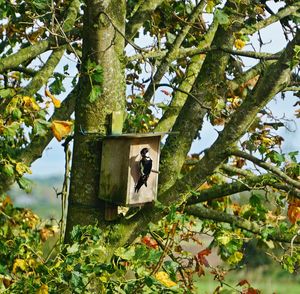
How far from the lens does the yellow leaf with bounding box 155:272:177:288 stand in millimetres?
5202

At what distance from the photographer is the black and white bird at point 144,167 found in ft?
17.9

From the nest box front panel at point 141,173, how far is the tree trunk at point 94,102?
206 mm

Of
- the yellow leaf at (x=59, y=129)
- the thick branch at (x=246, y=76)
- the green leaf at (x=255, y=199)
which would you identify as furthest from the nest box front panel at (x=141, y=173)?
the thick branch at (x=246, y=76)

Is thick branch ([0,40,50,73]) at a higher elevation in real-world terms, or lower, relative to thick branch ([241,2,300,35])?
lower

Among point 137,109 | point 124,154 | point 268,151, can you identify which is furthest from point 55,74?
point 268,151

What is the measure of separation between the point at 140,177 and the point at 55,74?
4.03 feet

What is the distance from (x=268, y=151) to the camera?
17.8 feet

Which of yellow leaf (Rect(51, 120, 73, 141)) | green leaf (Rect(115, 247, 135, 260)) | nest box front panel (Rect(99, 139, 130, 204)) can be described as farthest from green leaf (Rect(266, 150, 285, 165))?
yellow leaf (Rect(51, 120, 73, 141))

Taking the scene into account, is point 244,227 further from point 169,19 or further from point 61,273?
point 169,19

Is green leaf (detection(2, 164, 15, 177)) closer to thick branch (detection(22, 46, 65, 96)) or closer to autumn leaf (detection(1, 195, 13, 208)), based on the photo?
thick branch (detection(22, 46, 65, 96))

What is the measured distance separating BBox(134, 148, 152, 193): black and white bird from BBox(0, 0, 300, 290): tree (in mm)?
160

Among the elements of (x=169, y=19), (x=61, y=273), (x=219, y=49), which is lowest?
(x=61, y=273)

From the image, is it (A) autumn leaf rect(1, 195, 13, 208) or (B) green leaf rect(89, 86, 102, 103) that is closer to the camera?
(B) green leaf rect(89, 86, 102, 103)

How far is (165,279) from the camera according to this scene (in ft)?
17.3
